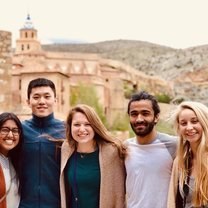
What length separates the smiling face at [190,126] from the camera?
4.81m

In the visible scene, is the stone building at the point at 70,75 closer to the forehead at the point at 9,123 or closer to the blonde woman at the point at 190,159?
the forehead at the point at 9,123

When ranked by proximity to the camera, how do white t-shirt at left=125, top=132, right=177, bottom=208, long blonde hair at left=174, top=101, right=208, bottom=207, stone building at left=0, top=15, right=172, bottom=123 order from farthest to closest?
stone building at left=0, top=15, right=172, bottom=123 → white t-shirt at left=125, top=132, right=177, bottom=208 → long blonde hair at left=174, top=101, right=208, bottom=207

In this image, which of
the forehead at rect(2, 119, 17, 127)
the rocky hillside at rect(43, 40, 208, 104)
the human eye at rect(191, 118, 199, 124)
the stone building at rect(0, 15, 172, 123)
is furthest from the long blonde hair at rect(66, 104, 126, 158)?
the rocky hillside at rect(43, 40, 208, 104)

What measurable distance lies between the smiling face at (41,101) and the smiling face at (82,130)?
466 mm

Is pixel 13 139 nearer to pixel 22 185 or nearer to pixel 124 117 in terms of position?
pixel 22 185

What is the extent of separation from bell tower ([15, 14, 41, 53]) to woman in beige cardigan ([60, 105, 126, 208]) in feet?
224

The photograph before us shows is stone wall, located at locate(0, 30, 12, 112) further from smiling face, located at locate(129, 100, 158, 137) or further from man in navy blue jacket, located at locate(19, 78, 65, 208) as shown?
smiling face, located at locate(129, 100, 158, 137)

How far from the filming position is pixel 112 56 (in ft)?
380

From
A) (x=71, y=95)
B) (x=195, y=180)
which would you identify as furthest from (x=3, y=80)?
(x=71, y=95)

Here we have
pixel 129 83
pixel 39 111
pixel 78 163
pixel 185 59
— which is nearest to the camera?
pixel 78 163

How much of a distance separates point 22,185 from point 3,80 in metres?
6.20

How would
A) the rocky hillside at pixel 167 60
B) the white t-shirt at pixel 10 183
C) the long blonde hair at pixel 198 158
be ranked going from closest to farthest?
the long blonde hair at pixel 198 158, the white t-shirt at pixel 10 183, the rocky hillside at pixel 167 60

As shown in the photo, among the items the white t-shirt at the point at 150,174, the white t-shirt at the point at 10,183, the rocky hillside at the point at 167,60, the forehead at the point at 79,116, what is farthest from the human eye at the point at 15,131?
the rocky hillside at the point at 167,60

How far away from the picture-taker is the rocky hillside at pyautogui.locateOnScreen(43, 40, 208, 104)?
74375mm
